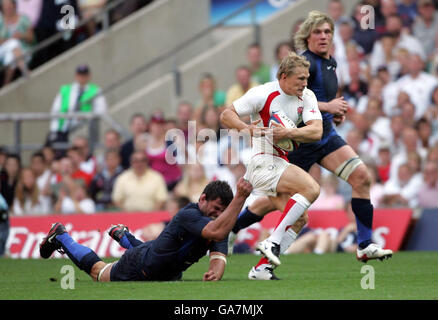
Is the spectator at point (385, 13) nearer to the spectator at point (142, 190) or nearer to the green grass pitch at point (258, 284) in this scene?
the spectator at point (142, 190)

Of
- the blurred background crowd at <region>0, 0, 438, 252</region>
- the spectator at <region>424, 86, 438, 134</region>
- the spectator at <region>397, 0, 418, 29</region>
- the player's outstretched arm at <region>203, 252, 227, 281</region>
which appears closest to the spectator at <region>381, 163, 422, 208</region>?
the blurred background crowd at <region>0, 0, 438, 252</region>

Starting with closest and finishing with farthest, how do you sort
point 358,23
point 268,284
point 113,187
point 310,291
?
point 310,291 < point 268,284 < point 113,187 < point 358,23

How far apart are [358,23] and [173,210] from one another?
5368mm

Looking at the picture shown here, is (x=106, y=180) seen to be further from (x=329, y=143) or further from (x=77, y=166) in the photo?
(x=329, y=143)

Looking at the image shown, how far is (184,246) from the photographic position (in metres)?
8.94

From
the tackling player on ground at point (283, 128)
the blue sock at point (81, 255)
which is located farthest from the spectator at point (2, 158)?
the tackling player on ground at point (283, 128)

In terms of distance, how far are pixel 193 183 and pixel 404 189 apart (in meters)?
3.29

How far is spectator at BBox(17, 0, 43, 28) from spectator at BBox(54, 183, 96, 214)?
5.23 m

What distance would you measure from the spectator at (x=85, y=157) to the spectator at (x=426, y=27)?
619cm

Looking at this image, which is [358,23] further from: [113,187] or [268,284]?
[268,284]

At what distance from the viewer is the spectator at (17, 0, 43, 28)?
20688 mm

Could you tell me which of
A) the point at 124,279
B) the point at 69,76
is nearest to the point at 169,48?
the point at 69,76

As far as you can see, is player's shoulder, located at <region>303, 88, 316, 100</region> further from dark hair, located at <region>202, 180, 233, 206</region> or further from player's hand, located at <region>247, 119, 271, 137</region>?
dark hair, located at <region>202, 180, 233, 206</region>

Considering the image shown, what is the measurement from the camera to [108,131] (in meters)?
17.6
